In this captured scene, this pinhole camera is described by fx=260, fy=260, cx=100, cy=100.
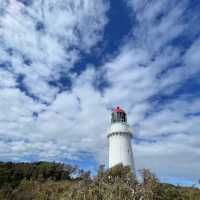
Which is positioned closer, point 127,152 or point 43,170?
point 127,152

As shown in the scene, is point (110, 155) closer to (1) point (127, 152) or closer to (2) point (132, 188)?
(1) point (127, 152)

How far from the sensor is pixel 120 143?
26391 mm

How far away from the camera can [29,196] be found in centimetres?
1611

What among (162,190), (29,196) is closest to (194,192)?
(162,190)

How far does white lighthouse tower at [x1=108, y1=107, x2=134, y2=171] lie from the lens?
84.7 ft

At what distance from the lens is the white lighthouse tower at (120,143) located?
25.8 meters

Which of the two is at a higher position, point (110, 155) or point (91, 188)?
point (110, 155)

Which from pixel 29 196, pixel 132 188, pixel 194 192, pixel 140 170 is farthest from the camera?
pixel 29 196

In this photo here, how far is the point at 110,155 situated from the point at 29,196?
11.9 m

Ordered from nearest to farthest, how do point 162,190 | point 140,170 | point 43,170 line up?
point 162,190, point 140,170, point 43,170

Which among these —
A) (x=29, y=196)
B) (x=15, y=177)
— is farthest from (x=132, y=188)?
(x=15, y=177)

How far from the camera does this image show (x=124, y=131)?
26516 mm

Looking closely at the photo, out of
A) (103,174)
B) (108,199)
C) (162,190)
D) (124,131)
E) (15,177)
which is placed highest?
(124,131)

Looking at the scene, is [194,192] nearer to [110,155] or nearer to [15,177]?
[110,155]
